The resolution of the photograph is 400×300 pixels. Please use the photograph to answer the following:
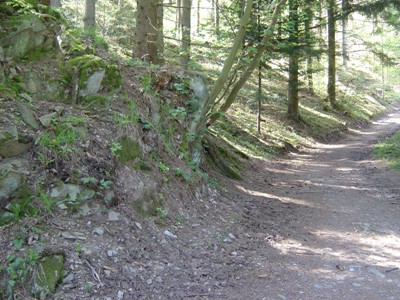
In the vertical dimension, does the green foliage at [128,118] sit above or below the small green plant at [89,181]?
above

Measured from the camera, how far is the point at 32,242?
420cm

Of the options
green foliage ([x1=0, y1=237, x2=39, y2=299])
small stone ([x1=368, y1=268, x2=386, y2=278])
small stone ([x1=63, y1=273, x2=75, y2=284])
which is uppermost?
green foliage ([x1=0, y1=237, x2=39, y2=299])

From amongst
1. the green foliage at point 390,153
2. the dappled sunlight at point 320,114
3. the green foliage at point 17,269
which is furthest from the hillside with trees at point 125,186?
the dappled sunlight at point 320,114

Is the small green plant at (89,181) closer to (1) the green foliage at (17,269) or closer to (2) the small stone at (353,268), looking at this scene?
(1) the green foliage at (17,269)

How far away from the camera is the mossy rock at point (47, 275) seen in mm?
3850

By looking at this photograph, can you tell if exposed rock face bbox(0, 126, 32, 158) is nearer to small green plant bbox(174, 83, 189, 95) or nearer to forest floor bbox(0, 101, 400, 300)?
forest floor bbox(0, 101, 400, 300)

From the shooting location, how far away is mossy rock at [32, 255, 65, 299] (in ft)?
12.6

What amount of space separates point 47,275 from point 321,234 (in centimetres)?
460

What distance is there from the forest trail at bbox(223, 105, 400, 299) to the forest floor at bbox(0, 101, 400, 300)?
17mm

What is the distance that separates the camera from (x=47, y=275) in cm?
396

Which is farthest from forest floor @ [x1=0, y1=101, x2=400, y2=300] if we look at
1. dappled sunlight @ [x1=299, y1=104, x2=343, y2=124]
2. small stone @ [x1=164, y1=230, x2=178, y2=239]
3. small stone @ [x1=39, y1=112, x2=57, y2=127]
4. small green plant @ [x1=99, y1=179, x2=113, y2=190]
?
dappled sunlight @ [x1=299, y1=104, x2=343, y2=124]

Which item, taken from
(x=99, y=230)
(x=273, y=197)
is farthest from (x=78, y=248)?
(x=273, y=197)

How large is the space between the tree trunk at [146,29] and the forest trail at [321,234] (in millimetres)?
4057

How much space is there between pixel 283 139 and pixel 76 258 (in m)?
14.3
